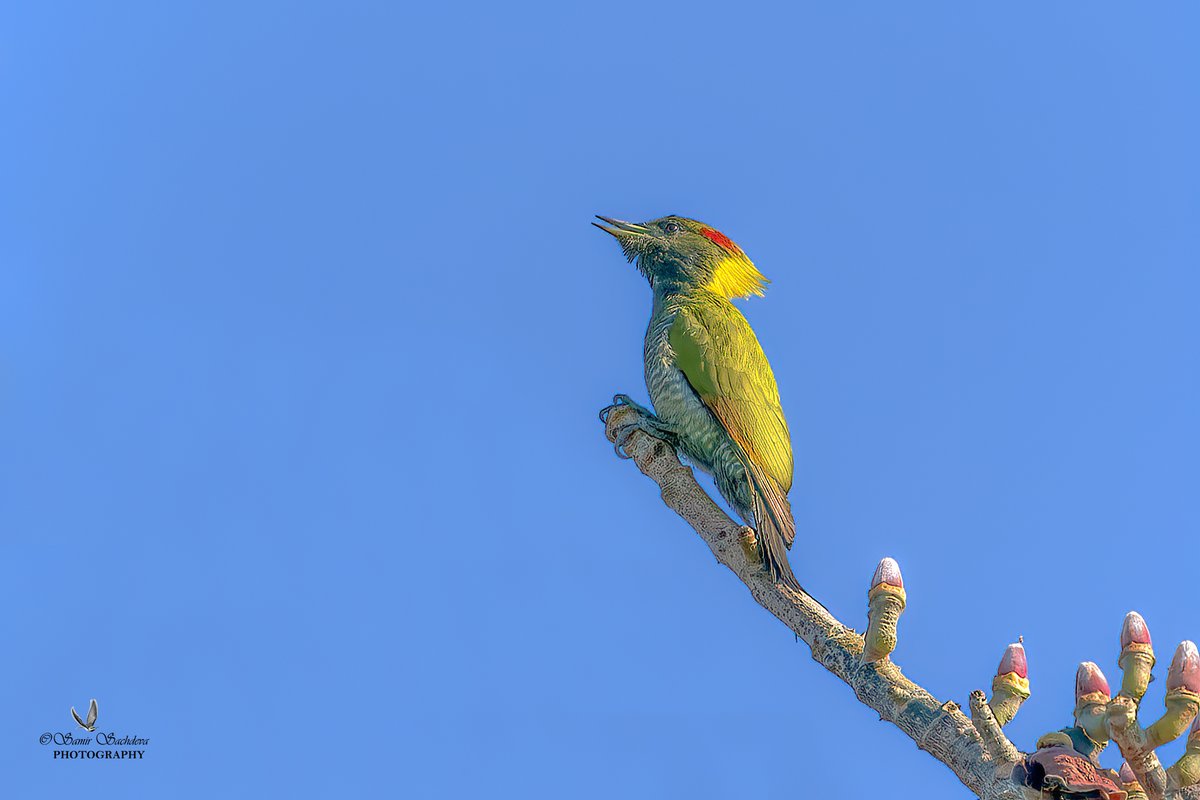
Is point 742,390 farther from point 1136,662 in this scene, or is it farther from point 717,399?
point 1136,662

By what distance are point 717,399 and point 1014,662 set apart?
306 centimetres

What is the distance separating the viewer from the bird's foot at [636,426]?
8125 millimetres

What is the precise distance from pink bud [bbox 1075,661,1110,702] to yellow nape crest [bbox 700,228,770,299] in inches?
192

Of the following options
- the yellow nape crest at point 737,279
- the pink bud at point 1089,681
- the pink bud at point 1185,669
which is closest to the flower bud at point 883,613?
the pink bud at point 1089,681

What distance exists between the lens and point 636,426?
26.6 feet

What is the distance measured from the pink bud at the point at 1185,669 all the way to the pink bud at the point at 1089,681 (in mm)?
306

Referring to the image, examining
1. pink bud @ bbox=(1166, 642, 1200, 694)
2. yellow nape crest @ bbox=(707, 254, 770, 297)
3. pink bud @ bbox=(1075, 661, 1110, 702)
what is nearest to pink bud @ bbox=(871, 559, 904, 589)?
pink bud @ bbox=(1075, 661, 1110, 702)

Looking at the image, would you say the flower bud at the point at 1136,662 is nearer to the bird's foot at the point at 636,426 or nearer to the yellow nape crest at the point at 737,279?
the bird's foot at the point at 636,426

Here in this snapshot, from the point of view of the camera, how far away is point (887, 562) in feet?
20.5

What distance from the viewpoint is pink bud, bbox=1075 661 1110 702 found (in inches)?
240

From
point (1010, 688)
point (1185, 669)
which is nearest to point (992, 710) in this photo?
point (1010, 688)

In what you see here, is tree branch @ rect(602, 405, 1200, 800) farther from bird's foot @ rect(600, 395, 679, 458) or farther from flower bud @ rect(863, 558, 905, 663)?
bird's foot @ rect(600, 395, 679, 458)

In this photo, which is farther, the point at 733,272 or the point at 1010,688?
the point at 733,272

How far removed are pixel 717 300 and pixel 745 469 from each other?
88.4 inches
